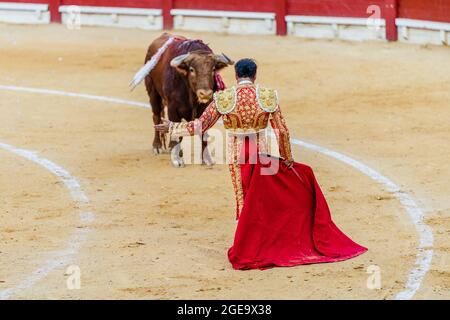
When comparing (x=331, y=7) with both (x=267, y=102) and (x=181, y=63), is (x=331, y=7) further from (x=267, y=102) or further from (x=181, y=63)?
Result: (x=267, y=102)

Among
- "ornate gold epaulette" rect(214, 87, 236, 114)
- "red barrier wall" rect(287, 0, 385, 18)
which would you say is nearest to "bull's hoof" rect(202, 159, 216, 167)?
"ornate gold epaulette" rect(214, 87, 236, 114)

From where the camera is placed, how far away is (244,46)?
65.5ft

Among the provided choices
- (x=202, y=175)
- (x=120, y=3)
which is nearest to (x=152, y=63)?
(x=202, y=175)

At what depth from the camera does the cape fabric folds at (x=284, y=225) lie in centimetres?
880

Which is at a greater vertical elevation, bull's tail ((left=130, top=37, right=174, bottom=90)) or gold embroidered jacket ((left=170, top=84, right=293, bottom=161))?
gold embroidered jacket ((left=170, top=84, right=293, bottom=161))

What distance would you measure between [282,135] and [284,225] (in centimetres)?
61

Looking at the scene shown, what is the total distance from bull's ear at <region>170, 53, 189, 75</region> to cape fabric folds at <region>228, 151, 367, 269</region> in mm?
2919

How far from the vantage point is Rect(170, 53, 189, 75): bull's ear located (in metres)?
11.7

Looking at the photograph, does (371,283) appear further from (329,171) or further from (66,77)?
(66,77)

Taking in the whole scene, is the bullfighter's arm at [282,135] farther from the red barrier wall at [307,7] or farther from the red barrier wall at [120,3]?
the red barrier wall at [120,3]

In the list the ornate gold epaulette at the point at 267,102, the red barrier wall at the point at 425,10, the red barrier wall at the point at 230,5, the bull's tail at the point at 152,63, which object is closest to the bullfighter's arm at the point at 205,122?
the ornate gold epaulette at the point at 267,102

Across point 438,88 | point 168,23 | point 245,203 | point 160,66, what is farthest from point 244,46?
point 245,203
